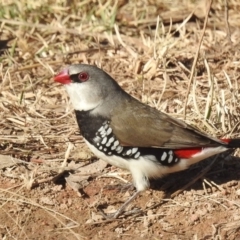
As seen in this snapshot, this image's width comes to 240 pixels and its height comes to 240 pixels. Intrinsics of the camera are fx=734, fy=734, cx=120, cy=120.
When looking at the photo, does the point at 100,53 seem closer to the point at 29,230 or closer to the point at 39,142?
the point at 39,142

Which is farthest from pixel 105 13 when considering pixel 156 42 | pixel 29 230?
pixel 29 230

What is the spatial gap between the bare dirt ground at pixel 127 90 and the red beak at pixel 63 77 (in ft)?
2.49

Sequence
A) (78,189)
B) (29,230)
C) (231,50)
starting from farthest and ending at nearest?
(231,50), (78,189), (29,230)

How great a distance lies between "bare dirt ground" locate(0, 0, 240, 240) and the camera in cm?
516

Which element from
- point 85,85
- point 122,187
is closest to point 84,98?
point 85,85

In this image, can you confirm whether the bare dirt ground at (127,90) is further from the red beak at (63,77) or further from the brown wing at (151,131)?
the red beak at (63,77)

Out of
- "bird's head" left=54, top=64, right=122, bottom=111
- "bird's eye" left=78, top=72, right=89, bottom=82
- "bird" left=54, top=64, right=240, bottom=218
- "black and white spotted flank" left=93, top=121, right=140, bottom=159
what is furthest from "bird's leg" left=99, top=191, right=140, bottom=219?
"bird's eye" left=78, top=72, right=89, bottom=82

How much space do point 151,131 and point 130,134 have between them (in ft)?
0.51

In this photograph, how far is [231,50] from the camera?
7473 millimetres

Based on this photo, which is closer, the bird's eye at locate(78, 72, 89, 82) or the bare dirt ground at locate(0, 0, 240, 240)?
the bare dirt ground at locate(0, 0, 240, 240)

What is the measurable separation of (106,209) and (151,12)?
11.5ft

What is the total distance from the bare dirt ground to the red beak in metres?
0.76

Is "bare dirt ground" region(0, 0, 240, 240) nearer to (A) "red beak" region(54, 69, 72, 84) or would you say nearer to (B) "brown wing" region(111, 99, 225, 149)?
(B) "brown wing" region(111, 99, 225, 149)

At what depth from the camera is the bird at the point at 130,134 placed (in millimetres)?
5238
